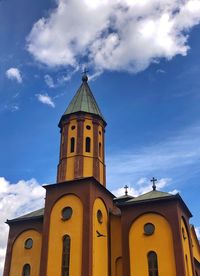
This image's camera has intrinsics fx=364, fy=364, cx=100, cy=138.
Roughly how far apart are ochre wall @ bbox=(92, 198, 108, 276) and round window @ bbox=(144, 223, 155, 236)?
3.35 m

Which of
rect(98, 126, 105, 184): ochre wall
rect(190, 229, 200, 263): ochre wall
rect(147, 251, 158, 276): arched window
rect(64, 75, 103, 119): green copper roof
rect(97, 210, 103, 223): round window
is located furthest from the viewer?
rect(190, 229, 200, 263): ochre wall

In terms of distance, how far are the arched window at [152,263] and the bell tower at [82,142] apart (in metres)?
7.10

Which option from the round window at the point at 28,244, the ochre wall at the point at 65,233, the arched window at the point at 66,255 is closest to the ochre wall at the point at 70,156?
the ochre wall at the point at 65,233

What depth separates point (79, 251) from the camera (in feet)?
88.3

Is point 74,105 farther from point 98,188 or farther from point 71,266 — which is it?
point 71,266

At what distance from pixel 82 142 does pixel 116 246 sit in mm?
9142

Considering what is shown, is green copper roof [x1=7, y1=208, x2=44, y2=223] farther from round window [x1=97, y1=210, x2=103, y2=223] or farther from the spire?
the spire

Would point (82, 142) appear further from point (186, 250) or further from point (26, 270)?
point (186, 250)

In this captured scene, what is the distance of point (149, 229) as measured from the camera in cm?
2892

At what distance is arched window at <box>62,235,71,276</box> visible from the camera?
26781mm

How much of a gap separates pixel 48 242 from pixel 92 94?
15.4 m

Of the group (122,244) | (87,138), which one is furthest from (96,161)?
(122,244)

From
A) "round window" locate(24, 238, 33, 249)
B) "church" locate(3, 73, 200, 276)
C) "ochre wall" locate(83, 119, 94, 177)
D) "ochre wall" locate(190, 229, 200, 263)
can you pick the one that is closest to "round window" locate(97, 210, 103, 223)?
"church" locate(3, 73, 200, 276)

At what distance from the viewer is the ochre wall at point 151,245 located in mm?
27141
